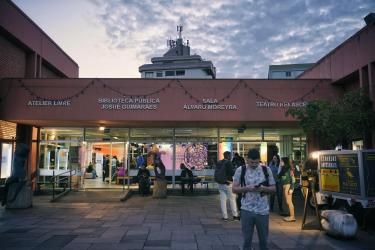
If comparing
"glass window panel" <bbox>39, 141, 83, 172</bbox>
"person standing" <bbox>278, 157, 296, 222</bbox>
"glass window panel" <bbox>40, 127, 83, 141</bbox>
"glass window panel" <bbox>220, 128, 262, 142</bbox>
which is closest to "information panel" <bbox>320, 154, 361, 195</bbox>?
"person standing" <bbox>278, 157, 296, 222</bbox>

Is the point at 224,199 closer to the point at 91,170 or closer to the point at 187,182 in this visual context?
the point at 187,182

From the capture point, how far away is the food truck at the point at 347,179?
8953 mm

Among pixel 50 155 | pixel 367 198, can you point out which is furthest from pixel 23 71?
pixel 367 198

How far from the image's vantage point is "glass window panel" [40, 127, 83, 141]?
59.9ft

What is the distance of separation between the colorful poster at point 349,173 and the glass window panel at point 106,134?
1088 cm

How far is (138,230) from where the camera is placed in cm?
898

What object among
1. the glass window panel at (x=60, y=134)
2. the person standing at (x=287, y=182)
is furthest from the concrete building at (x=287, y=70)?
the person standing at (x=287, y=182)

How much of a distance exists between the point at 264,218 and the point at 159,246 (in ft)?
9.41

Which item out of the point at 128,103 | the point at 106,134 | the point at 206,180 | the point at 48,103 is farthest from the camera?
the point at 106,134

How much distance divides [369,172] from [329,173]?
1544mm

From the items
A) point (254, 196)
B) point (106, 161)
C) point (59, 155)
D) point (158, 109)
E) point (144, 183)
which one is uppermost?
point (158, 109)

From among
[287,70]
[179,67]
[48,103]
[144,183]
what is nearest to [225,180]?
[144,183]

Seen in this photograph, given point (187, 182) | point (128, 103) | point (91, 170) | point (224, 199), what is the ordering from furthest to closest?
point (91, 170) < point (187, 182) < point (128, 103) < point (224, 199)

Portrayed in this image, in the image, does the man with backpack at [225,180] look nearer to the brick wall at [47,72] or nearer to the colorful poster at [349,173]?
the colorful poster at [349,173]
